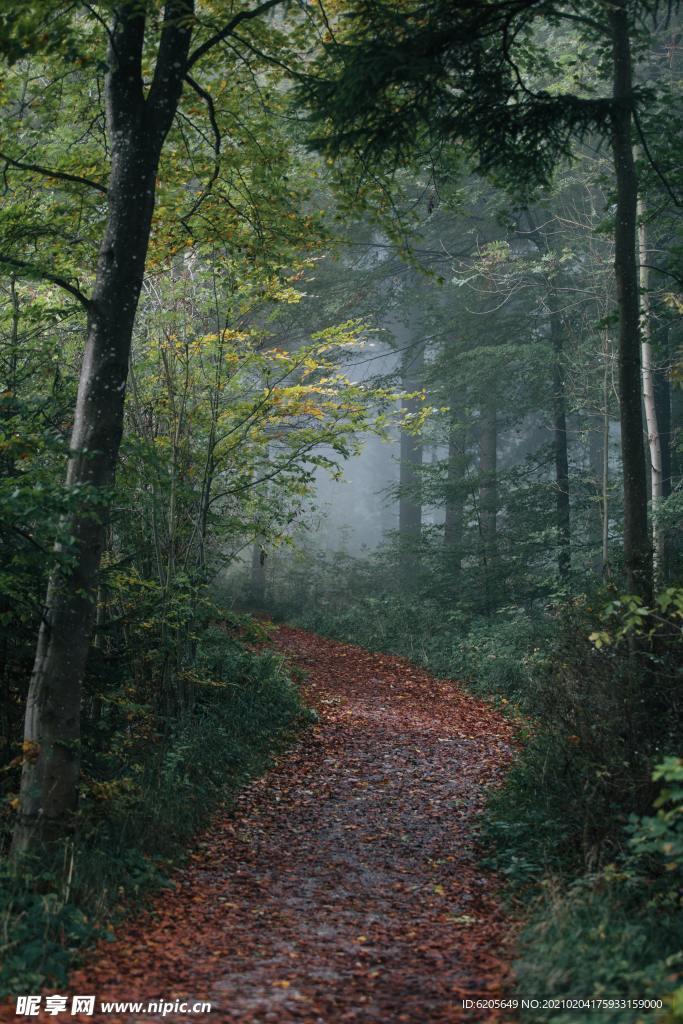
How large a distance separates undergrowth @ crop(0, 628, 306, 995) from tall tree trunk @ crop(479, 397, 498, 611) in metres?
6.88

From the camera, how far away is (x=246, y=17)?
643 cm

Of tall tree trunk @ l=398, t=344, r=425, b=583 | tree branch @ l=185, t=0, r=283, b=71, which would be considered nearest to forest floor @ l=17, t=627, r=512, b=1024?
tree branch @ l=185, t=0, r=283, b=71

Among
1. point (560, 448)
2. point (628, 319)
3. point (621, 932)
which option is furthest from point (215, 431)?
point (560, 448)

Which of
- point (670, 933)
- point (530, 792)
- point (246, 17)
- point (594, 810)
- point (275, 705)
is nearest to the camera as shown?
point (670, 933)

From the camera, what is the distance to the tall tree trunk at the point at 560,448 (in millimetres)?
16266

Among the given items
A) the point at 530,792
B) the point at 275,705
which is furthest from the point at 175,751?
the point at 530,792

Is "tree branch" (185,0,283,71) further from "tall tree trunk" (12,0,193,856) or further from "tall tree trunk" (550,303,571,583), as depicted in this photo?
"tall tree trunk" (550,303,571,583)

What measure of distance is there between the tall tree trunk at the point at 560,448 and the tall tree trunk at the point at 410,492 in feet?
10.3

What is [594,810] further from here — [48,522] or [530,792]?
[48,522]

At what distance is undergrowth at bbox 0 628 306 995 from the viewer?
465cm

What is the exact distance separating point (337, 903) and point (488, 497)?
13393 millimetres

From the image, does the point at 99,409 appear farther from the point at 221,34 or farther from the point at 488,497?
the point at 488,497

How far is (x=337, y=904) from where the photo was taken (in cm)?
569

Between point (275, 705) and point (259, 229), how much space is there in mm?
5760
